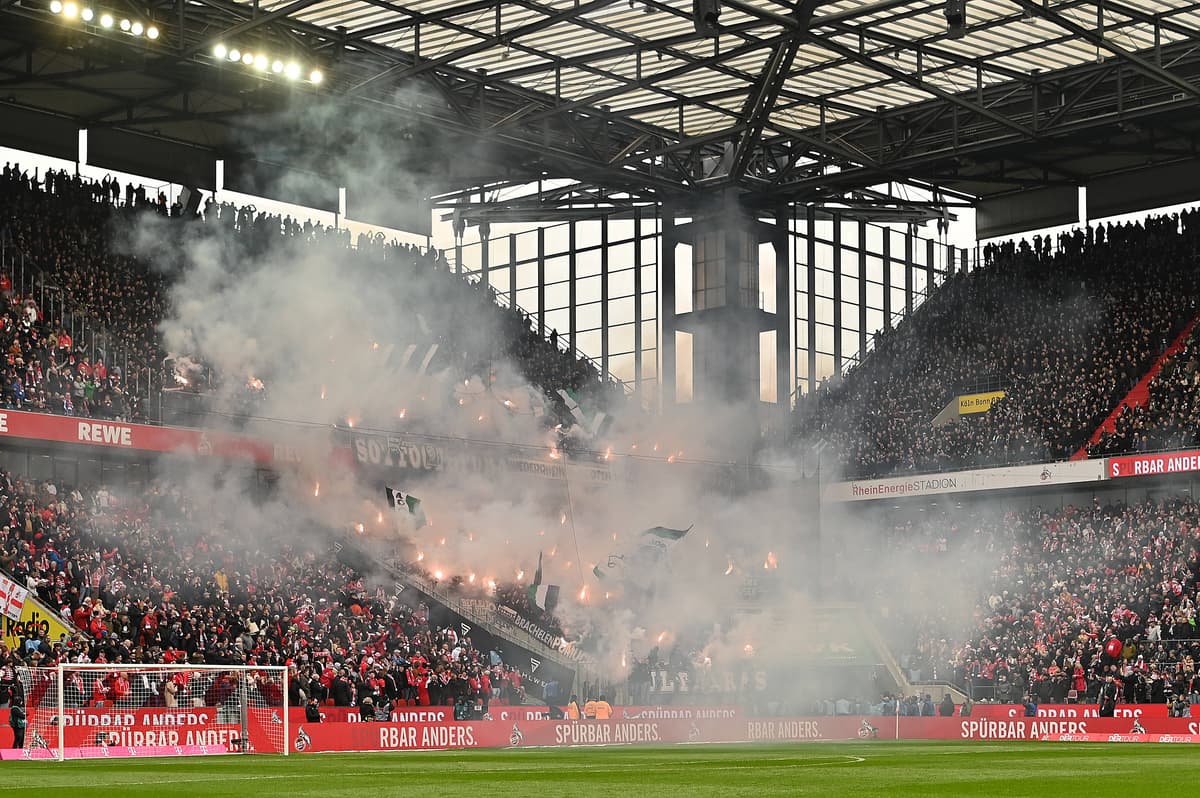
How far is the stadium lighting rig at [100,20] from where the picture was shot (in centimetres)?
3095

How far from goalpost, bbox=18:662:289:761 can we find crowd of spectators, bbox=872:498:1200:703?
64.8 ft

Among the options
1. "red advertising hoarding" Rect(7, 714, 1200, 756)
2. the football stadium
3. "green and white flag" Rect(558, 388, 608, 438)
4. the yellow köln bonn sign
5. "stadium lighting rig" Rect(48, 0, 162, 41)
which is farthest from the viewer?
the yellow köln bonn sign

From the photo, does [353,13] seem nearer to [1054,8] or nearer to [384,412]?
[384,412]

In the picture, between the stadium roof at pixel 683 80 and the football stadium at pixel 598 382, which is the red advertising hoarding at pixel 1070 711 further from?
the stadium roof at pixel 683 80

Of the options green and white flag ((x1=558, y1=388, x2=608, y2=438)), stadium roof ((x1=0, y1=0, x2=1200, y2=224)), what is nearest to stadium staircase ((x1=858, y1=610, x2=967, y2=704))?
green and white flag ((x1=558, y1=388, x2=608, y2=438))

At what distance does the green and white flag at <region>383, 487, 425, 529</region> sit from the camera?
38.6m

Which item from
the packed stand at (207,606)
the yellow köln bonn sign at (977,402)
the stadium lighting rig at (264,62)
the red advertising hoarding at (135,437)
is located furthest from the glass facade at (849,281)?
the red advertising hoarding at (135,437)

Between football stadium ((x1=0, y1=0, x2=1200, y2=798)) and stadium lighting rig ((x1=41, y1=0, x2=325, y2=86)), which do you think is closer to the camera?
stadium lighting rig ((x1=41, y1=0, x2=325, y2=86))

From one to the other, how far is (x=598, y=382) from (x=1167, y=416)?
55.9ft

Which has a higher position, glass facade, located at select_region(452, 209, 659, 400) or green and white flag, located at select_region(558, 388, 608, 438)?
glass facade, located at select_region(452, 209, 659, 400)

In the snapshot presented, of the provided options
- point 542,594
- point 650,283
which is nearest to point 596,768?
point 542,594

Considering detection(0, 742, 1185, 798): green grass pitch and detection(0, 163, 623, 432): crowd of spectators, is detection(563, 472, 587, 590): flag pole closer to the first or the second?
detection(0, 163, 623, 432): crowd of spectators

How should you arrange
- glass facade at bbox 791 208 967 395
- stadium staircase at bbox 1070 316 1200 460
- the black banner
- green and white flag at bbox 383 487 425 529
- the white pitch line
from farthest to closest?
glass facade at bbox 791 208 967 395 → stadium staircase at bbox 1070 316 1200 460 → the black banner → green and white flag at bbox 383 487 425 529 → the white pitch line

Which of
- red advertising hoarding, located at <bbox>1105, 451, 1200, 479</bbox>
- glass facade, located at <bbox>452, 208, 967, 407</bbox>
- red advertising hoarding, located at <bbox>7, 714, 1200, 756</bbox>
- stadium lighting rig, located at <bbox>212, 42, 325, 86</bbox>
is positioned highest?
stadium lighting rig, located at <bbox>212, 42, 325, 86</bbox>
